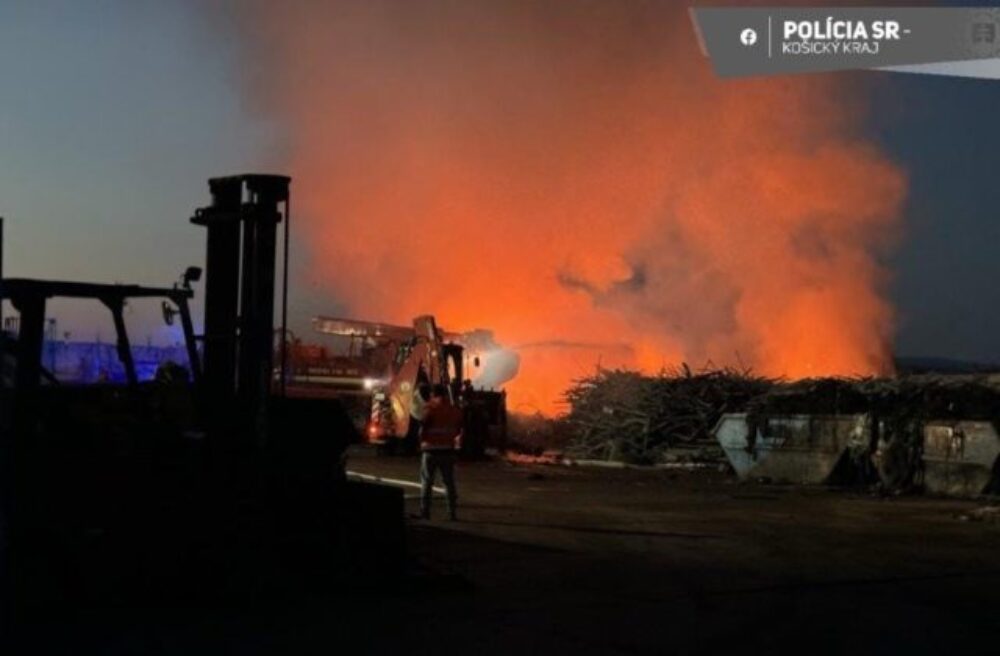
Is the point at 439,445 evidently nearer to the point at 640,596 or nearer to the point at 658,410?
the point at 640,596

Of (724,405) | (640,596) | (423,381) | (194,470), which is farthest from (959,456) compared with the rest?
(194,470)

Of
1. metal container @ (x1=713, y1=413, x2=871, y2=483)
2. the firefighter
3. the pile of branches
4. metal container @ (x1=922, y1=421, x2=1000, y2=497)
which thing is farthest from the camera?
the pile of branches

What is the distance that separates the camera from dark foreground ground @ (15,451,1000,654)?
8109 mm

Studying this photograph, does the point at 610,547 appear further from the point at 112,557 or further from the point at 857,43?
the point at 857,43

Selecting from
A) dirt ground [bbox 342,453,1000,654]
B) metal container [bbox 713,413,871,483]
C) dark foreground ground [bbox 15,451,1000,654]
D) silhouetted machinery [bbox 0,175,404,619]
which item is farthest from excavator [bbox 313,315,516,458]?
silhouetted machinery [bbox 0,175,404,619]

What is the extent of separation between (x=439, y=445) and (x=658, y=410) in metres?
14.4

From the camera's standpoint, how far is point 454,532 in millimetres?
13977

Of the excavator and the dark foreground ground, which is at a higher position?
the excavator

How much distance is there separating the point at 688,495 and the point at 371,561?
11.1 metres

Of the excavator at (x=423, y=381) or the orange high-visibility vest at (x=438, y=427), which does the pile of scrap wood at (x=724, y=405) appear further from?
the orange high-visibility vest at (x=438, y=427)

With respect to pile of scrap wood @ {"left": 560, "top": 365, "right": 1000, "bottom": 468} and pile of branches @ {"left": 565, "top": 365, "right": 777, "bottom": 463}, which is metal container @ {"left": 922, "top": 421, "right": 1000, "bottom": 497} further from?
pile of branches @ {"left": 565, "top": 365, "right": 777, "bottom": 463}

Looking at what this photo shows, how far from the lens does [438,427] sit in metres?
15.4

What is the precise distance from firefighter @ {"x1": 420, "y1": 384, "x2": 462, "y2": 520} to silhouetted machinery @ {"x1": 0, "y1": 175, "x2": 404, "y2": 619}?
4595 millimetres

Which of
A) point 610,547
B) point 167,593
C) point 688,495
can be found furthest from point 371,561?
point 688,495
